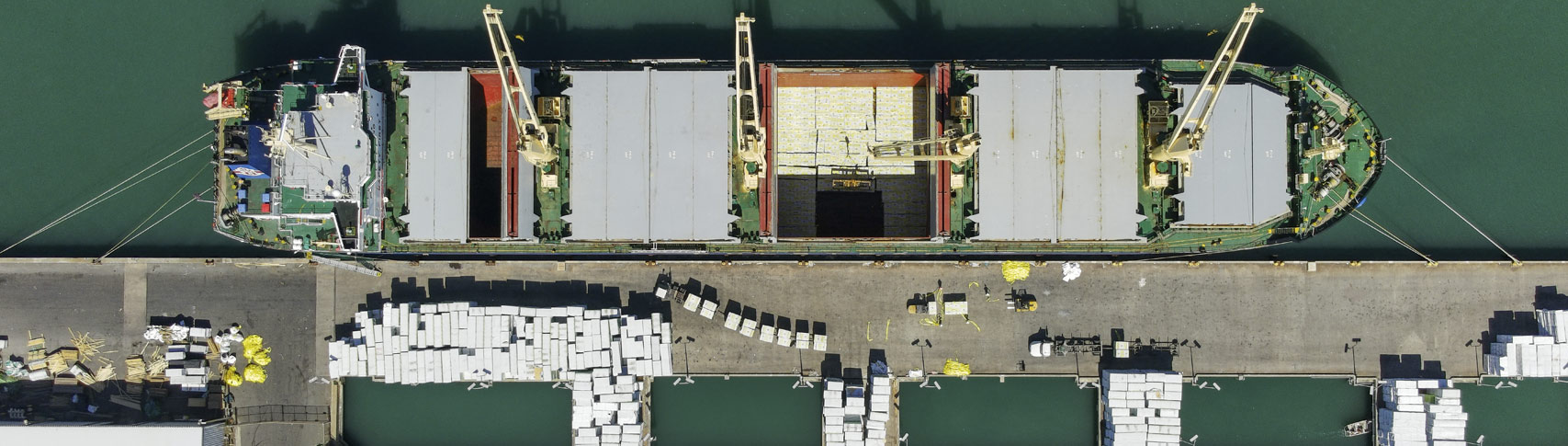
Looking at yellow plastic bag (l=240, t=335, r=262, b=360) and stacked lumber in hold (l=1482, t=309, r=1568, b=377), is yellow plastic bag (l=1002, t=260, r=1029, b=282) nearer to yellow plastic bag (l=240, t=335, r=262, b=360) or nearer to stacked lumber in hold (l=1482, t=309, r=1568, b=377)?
stacked lumber in hold (l=1482, t=309, r=1568, b=377)

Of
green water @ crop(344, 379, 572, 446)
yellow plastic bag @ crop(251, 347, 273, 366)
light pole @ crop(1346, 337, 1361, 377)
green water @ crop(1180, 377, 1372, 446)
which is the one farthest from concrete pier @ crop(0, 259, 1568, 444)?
green water @ crop(344, 379, 572, 446)

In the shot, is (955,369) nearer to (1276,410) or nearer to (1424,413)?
(1276,410)

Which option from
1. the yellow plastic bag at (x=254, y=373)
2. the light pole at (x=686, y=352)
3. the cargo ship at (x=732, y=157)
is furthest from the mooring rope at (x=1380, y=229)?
the yellow plastic bag at (x=254, y=373)

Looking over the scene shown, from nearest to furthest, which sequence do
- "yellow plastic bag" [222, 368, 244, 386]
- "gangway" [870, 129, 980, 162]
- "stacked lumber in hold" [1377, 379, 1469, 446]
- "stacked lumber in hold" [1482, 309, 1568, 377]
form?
"gangway" [870, 129, 980, 162] → "stacked lumber in hold" [1482, 309, 1568, 377] → "stacked lumber in hold" [1377, 379, 1469, 446] → "yellow plastic bag" [222, 368, 244, 386]

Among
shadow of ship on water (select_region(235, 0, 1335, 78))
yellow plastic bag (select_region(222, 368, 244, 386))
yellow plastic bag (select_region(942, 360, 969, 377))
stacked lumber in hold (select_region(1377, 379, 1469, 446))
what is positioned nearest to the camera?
stacked lumber in hold (select_region(1377, 379, 1469, 446))

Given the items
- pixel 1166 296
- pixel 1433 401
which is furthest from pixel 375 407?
pixel 1433 401

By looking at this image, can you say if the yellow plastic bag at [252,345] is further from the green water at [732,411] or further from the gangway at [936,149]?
the gangway at [936,149]

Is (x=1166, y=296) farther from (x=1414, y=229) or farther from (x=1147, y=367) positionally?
(x=1414, y=229)
